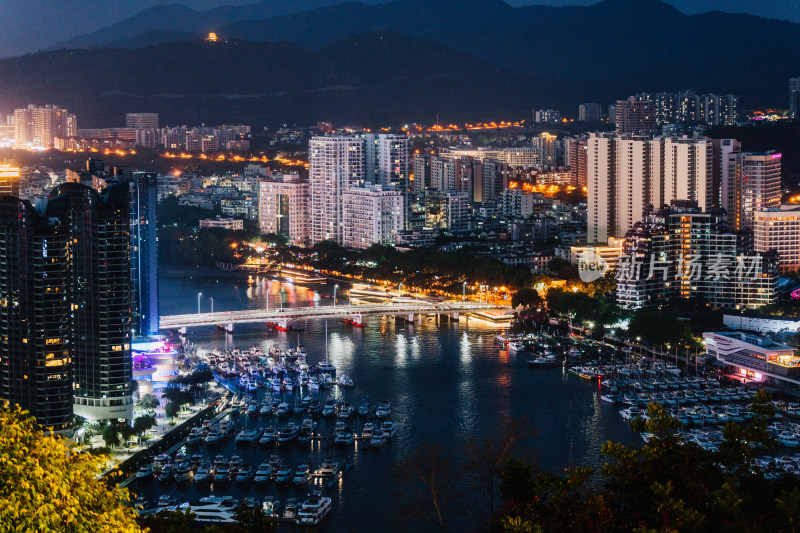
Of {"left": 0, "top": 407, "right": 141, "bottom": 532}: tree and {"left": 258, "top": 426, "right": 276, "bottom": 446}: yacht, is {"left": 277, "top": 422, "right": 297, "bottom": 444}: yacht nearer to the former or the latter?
{"left": 258, "top": 426, "right": 276, "bottom": 446}: yacht

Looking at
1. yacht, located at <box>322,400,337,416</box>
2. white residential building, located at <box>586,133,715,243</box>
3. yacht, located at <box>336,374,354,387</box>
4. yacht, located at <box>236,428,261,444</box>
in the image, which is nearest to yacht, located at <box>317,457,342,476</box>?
yacht, located at <box>236,428,261,444</box>

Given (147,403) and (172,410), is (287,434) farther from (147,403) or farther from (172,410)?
(147,403)

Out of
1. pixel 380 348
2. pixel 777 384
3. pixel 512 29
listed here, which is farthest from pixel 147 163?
pixel 512 29

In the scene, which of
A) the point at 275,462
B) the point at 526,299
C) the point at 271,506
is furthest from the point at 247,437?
the point at 526,299

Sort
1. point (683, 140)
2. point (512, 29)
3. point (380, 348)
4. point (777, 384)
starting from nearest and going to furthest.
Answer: point (777, 384)
point (380, 348)
point (683, 140)
point (512, 29)

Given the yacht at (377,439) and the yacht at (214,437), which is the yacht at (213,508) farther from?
the yacht at (377,439)

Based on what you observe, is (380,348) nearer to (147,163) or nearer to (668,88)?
(147,163)
